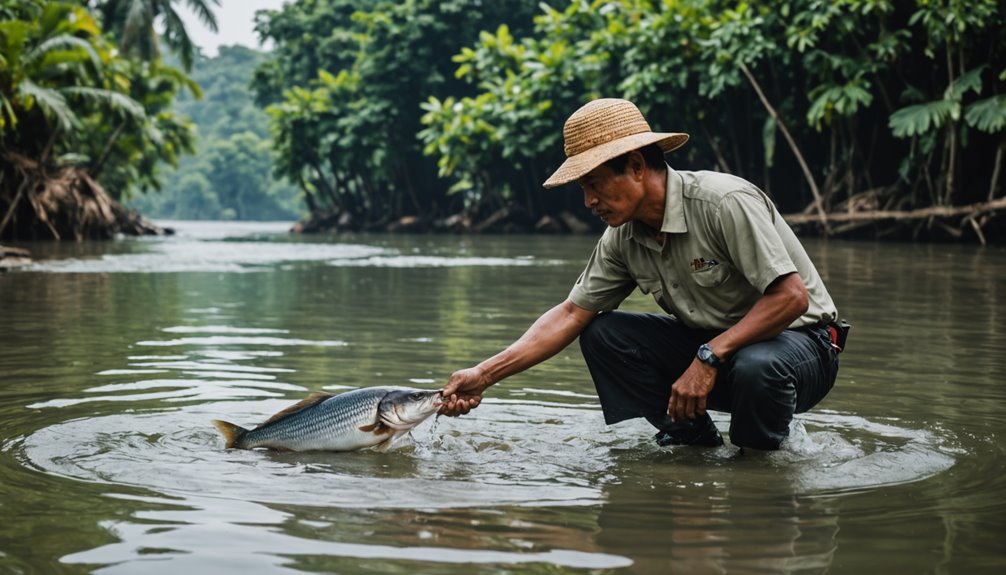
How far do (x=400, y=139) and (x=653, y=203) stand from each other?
4005cm

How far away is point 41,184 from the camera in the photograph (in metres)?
25.3

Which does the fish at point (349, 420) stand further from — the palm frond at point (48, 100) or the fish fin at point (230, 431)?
the palm frond at point (48, 100)

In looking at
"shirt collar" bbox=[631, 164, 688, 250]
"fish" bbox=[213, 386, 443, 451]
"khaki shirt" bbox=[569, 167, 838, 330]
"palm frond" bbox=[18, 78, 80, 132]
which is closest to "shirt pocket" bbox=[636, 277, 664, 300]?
"khaki shirt" bbox=[569, 167, 838, 330]

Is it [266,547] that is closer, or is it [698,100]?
[266,547]

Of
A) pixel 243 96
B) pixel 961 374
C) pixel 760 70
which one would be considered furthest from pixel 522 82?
pixel 243 96

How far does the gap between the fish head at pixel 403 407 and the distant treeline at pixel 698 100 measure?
16196 mm

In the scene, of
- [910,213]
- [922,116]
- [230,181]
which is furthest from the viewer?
[230,181]

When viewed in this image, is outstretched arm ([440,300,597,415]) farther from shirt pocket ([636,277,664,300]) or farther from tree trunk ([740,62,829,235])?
tree trunk ([740,62,829,235])

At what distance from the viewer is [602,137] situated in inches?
170

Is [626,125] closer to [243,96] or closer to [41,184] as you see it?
[41,184]

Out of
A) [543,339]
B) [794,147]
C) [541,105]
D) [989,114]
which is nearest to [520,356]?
[543,339]

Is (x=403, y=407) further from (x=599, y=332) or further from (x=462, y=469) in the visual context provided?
(x=599, y=332)

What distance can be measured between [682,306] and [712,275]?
214 mm

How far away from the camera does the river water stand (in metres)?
3.12
